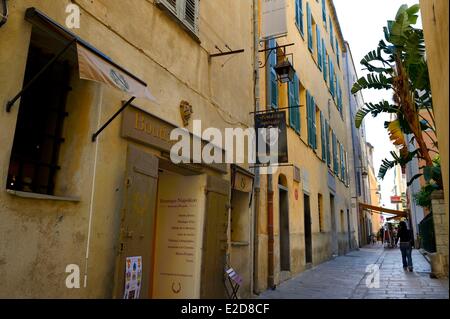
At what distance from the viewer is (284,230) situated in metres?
10.7

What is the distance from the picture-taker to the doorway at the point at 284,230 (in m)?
10.5

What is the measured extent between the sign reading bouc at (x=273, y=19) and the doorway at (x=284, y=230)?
4.04 m

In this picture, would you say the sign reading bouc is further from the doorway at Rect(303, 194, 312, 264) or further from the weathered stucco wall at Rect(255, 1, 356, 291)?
the doorway at Rect(303, 194, 312, 264)

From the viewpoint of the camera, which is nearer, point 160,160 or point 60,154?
point 60,154

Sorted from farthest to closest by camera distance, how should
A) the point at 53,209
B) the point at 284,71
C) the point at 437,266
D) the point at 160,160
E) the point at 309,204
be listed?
the point at 309,204 < the point at 437,266 < the point at 284,71 < the point at 160,160 < the point at 53,209

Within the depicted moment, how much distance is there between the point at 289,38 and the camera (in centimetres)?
1219

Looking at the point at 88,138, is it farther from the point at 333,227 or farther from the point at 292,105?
the point at 333,227

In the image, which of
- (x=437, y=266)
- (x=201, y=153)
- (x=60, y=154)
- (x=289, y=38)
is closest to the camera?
(x=60, y=154)

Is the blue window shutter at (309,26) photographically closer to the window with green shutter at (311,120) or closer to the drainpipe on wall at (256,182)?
the window with green shutter at (311,120)

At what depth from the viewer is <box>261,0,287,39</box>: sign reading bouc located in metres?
9.22

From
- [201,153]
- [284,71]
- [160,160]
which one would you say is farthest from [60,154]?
[284,71]

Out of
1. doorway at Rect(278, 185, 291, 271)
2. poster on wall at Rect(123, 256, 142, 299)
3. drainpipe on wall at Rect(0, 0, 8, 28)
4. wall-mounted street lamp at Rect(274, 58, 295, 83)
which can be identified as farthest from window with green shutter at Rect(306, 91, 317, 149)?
drainpipe on wall at Rect(0, 0, 8, 28)

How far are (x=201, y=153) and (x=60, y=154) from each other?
8.48ft
